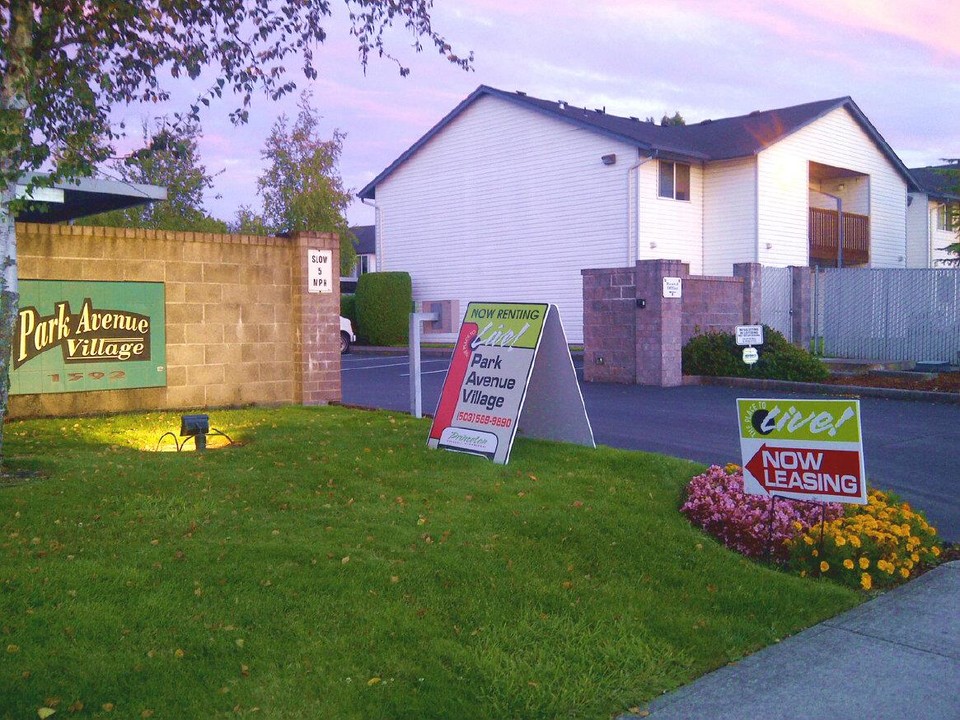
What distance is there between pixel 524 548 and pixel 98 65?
6.14 metres

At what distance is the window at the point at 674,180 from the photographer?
93.2 feet

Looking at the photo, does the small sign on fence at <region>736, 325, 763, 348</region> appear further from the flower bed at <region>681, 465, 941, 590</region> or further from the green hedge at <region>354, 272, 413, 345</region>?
the green hedge at <region>354, 272, 413, 345</region>

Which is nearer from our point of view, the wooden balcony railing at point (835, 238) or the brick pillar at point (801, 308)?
the brick pillar at point (801, 308)

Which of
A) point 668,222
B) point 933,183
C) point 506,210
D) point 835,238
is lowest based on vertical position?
point 835,238

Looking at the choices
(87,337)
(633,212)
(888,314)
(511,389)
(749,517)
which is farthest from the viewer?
(633,212)

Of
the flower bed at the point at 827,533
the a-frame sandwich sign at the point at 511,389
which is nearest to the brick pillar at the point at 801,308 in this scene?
the a-frame sandwich sign at the point at 511,389

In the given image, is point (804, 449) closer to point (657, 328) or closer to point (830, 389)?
point (830, 389)

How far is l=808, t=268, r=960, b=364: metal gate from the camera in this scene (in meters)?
21.2

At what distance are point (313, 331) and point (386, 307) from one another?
19.8 meters

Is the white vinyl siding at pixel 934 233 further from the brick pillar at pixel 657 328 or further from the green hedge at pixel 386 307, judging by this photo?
the brick pillar at pixel 657 328

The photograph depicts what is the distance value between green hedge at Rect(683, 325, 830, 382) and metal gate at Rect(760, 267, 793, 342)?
330cm

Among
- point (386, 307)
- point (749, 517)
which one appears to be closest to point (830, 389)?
point (749, 517)

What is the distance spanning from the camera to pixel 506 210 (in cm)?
3139

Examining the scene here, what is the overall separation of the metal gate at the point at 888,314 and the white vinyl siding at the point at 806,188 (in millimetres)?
5718
